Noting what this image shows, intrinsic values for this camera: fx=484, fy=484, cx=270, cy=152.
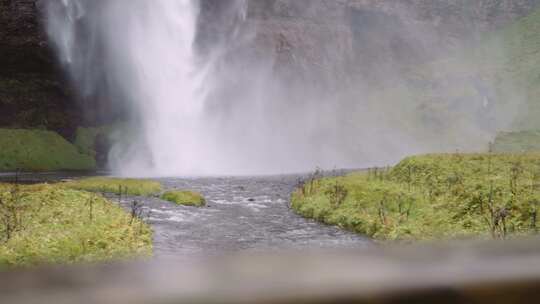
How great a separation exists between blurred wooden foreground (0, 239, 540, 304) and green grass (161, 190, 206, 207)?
105 ft

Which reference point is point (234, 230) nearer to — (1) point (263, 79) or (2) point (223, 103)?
(2) point (223, 103)

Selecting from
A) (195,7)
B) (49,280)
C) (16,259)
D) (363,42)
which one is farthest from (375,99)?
(49,280)

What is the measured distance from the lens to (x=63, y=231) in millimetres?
17469

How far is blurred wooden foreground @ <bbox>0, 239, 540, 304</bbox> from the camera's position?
4.91 feet

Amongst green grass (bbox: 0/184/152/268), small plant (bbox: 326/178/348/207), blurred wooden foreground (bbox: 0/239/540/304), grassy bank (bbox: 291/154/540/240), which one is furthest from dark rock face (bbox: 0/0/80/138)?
blurred wooden foreground (bbox: 0/239/540/304)

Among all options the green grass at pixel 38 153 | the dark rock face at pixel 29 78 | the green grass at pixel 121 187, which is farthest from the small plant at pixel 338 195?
the dark rock face at pixel 29 78

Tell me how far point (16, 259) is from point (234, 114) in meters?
115

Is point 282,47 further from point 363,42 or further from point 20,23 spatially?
point 20,23

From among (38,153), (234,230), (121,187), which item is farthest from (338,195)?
(38,153)

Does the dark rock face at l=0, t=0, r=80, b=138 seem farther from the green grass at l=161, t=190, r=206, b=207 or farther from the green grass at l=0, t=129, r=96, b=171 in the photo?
the green grass at l=161, t=190, r=206, b=207

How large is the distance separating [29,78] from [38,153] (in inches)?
973

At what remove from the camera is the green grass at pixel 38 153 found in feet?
286

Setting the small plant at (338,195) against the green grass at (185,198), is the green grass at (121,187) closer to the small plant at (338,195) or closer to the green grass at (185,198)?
the green grass at (185,198)

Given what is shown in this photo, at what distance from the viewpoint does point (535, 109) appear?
111688 mm
